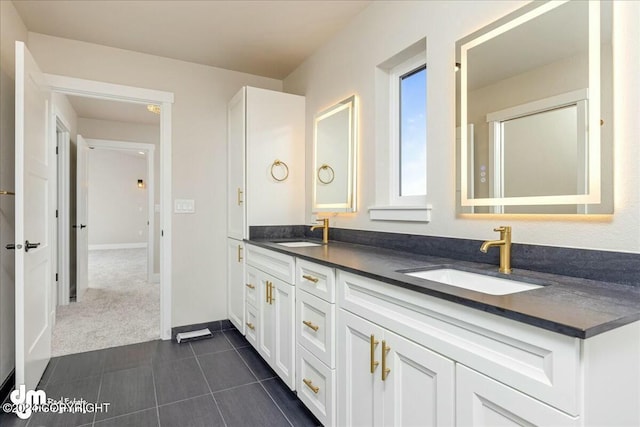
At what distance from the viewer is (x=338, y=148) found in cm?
258

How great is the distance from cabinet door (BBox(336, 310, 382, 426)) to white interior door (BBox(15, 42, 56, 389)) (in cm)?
173

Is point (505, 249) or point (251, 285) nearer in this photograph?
point (505, 249)

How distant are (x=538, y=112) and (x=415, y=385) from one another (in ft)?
3.69

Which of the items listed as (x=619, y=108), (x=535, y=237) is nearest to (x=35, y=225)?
(x=535, y=237)

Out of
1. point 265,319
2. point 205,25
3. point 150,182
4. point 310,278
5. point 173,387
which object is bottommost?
point 173,387

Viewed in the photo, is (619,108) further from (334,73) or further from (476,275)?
(334,73)

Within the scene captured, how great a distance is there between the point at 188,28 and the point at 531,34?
226 cm

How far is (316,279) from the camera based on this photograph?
67.7 inches

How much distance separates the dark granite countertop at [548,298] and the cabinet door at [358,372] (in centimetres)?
24

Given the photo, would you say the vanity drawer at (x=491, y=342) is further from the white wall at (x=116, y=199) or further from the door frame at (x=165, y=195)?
the white wall at (x=116, y=199)

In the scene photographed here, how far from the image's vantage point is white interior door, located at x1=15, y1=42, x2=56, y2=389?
5.94 feet

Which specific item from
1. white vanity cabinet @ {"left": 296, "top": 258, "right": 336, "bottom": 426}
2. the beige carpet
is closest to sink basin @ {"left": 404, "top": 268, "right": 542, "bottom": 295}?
white vanity cabinet @ {"left": 296, "top": 258, "right": 336, "bottom": 426}

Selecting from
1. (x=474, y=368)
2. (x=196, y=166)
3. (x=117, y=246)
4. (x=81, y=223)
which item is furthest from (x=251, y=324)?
(x=117, y=246)

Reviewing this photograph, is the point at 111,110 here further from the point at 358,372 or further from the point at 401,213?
the point at 358,372
